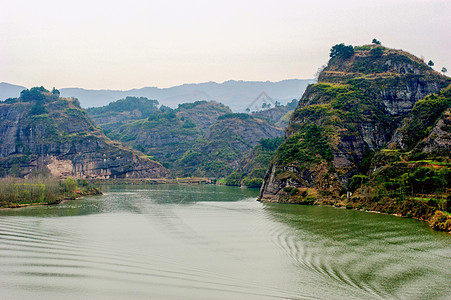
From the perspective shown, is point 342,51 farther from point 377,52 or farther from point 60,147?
point 60,147

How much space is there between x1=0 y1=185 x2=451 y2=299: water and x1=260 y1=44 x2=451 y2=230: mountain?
12.1m

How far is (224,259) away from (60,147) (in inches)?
5691

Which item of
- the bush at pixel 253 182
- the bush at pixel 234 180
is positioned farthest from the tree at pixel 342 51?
the bush at pixel 234 180

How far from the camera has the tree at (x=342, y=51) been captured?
11312 cm

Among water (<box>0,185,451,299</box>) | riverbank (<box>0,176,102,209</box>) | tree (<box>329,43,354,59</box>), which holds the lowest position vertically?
water (<box>0,185,451,299</box>)

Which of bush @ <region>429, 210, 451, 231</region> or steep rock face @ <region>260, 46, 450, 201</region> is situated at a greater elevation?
steep rock face @ <region>260, 46, 450, 201</region>

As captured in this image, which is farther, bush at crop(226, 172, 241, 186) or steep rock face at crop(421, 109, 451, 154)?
bush at crop(226, 172, 241, 186)

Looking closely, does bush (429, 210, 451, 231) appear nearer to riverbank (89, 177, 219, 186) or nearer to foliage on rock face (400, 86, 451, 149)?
foliage on rock face (400, 86, 451, 149)

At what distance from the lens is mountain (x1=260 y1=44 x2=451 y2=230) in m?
60.4

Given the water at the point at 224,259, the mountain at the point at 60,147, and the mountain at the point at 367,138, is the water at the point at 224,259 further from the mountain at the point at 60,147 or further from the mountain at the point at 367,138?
the mountain at the point at 60,147

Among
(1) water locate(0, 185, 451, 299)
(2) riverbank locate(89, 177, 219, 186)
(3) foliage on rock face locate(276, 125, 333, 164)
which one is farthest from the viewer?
(2) riverbank locate(89, 177, 219, 186)

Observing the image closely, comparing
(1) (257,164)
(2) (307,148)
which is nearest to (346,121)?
(2) (307,148)

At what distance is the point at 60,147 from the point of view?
528 ft

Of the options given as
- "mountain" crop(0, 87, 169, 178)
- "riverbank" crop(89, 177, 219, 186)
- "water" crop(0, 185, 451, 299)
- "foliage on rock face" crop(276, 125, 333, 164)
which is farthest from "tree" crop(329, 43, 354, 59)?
"mountain" crop(0, 87, 169, 178)
